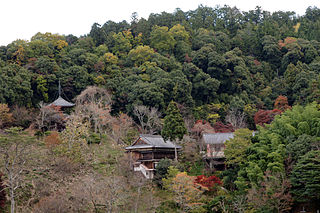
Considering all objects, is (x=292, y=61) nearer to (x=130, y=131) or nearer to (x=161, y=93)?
(x=161, y=93)

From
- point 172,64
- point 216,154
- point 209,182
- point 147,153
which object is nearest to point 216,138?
point 216,154

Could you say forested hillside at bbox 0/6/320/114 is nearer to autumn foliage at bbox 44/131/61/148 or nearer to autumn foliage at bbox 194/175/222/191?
autumn foliage at bbox 44/131/61/148

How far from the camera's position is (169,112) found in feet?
95.1

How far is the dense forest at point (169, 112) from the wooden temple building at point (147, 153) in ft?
3.42

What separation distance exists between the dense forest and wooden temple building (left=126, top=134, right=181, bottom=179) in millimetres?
1041

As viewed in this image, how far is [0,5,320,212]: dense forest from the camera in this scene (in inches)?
848

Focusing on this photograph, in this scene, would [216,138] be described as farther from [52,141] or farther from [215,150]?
[52,141]

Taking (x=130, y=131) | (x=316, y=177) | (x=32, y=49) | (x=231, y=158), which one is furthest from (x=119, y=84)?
(x=316, y=177)

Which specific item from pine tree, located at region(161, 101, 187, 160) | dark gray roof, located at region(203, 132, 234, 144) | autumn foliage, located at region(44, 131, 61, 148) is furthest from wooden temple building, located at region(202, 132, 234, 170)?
autumn foliage, located at region(44, 131, 61, 148)

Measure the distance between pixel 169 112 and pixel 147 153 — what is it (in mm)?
3639

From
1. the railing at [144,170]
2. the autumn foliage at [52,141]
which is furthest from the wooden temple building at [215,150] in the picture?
the autumn foliage at [52,141]

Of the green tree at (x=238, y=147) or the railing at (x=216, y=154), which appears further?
the railing at (x=216, y=154)

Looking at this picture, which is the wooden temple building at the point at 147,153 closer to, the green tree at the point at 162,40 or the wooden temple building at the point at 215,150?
the wooden temple building at the point at 215,150

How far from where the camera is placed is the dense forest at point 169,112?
70.7 ft
